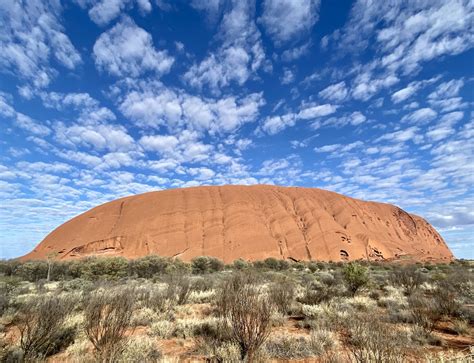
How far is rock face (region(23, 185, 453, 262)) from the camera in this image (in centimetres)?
4975

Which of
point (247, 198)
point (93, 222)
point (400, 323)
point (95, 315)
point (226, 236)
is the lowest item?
point (400, 323)

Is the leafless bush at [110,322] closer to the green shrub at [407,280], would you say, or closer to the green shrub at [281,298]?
the green shrub at [281,298]

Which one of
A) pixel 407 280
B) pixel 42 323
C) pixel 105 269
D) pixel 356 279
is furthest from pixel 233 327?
pixel 105 269

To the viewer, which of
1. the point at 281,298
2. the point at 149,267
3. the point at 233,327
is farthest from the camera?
the point at 149,267

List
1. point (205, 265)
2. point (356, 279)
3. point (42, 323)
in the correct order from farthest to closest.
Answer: point (205, 265) → point (356, 279) → point (42, 323)

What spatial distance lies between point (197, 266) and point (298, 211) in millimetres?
32723

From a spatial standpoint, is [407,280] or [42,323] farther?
[407,280]

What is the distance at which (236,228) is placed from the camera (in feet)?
174

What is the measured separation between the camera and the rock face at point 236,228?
49750 mm

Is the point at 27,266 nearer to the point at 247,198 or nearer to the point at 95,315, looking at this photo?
the point at 95,315

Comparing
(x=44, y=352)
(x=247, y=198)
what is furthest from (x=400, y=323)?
(x=247, y=198)

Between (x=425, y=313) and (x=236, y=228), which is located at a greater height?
(x=236, y=228)

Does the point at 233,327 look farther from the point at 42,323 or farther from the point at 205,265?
the point at 205,265

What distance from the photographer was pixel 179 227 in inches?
Answer: 2121
